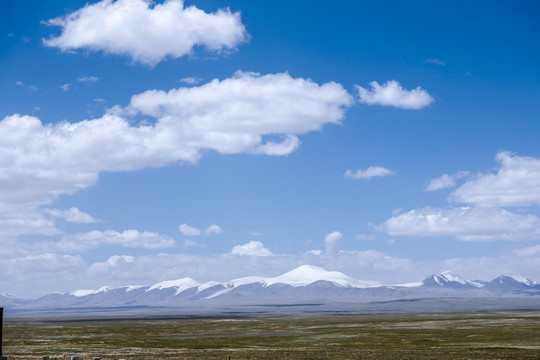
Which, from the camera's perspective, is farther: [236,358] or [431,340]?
[431,340]

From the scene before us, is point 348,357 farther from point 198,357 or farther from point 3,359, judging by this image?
point 3,359

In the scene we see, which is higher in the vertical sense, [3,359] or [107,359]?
[3,359]

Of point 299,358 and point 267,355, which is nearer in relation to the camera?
point 299,358

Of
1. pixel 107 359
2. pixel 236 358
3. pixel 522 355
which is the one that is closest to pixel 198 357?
pixel 236 358

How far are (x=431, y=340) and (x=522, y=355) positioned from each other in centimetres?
2498

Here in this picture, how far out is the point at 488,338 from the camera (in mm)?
82500

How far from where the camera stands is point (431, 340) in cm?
7981

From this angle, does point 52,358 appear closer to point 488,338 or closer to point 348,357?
point 348,357

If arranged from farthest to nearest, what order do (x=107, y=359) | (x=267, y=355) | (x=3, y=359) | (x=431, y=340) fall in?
1. (x=431, y=340)
2. (x=267, y=355)
3. (x=107, y=359)
4. (x=3, y=359)

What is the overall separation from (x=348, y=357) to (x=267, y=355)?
8164 mm

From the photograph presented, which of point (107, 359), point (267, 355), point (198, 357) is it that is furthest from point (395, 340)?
point (107, 359)

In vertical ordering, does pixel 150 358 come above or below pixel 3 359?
below

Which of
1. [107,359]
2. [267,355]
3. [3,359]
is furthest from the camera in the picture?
[267,355]

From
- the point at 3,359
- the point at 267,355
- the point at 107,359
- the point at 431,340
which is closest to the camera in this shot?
the point at 3,359
